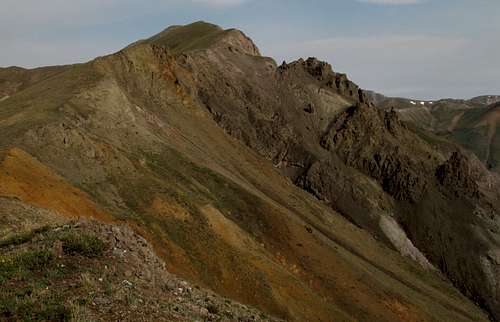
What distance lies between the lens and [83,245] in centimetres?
1531

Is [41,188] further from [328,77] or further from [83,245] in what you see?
[328,77]

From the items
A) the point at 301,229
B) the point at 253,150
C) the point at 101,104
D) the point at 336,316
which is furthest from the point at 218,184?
the point at 253,150

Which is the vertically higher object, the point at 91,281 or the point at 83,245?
the point at 83,245

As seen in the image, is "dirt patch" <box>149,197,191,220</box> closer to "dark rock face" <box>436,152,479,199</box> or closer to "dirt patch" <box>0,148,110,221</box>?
"dirt patch" <box>0,148,110,221</box>

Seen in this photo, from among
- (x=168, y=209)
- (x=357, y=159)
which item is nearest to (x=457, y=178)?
(x=357, y=159)

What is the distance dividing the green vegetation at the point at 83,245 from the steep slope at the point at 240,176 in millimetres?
13305

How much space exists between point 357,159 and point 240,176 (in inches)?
1563

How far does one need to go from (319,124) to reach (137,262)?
95.0 m

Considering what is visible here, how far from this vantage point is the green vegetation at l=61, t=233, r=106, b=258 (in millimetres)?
15250

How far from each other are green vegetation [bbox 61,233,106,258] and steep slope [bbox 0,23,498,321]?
1331 centimetres

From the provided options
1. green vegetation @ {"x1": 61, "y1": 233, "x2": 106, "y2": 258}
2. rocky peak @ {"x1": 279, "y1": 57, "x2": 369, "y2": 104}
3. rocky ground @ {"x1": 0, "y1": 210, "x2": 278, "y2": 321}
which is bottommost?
rocky ground @ {"x1": 0, "y1": 210, "x2": 278, "y2": 321}

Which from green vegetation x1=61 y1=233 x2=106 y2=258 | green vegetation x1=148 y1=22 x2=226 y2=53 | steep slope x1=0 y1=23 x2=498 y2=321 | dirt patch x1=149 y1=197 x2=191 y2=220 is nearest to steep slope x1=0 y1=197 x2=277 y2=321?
green vegetation x1=61 y1=233 x2=106 y2=258

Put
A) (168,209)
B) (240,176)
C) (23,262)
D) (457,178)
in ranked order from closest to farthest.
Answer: (23,262) < (168,209) < (240,176) < (457,178)

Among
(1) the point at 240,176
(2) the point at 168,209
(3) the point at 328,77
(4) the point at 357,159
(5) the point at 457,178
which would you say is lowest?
(2) the point at 168,209
